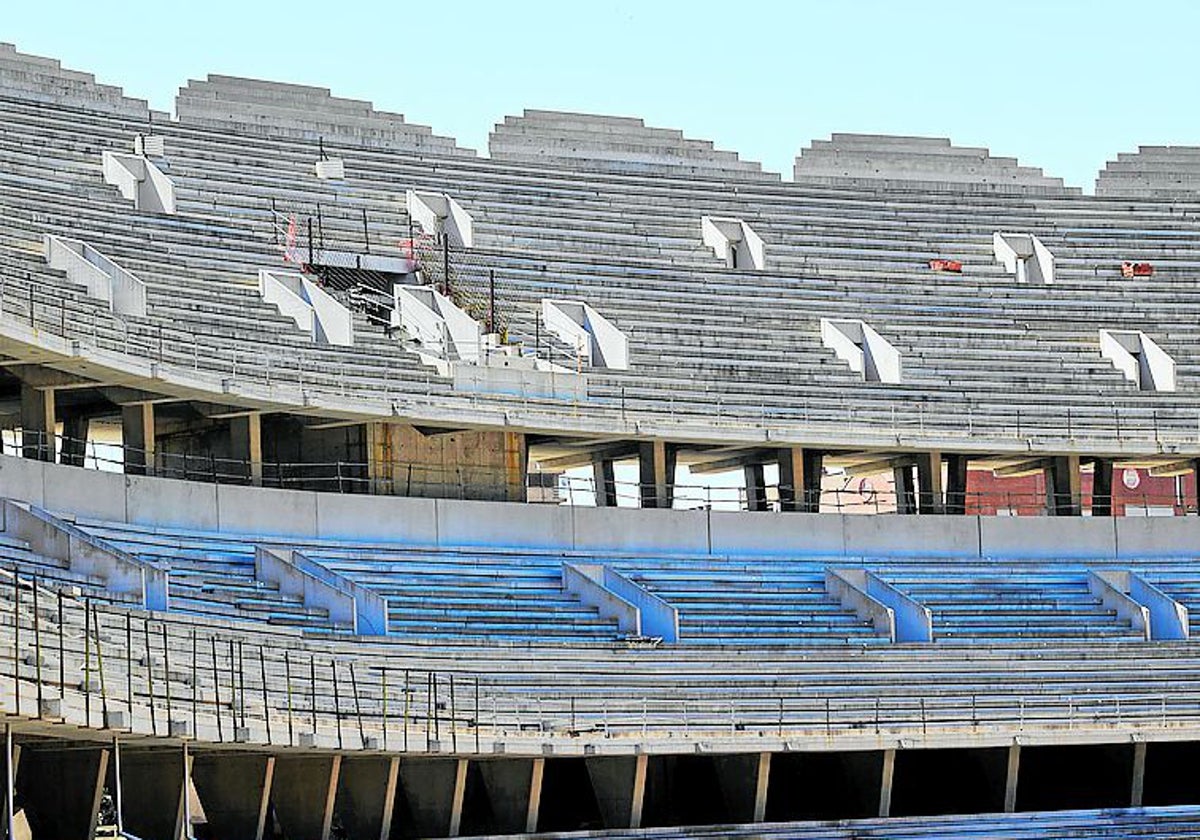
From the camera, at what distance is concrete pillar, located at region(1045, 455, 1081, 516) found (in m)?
40.4

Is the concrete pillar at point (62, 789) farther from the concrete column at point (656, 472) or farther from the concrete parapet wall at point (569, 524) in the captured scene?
the concrete column at point (656, 472)

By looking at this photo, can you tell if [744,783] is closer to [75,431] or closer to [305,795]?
[305,795]

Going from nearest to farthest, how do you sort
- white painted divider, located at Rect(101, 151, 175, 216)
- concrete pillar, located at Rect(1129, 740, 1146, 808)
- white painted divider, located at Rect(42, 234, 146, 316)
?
1. concrete pillar, located at Rect(1129, 740, 1146, 808)
2. white painted divider, located at Rect(42, 234, 146, 316)
3. white painted divider, located at Rect(101, 151, 175, 216)

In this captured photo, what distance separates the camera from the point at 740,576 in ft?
117

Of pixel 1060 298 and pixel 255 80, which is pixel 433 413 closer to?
pixel 255 80

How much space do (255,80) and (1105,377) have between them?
602 inches

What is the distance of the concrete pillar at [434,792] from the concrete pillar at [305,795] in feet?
5.79

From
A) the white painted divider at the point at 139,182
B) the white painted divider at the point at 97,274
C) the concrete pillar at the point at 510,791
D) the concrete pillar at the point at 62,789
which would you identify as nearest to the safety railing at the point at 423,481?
the white painted divider at the point at 97,274

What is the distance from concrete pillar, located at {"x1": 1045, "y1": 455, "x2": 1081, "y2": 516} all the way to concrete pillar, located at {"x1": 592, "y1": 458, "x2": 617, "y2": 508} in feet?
23.9

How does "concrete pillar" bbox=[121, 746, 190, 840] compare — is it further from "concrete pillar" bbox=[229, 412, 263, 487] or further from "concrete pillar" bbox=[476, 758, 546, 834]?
"concrete pillar" bbox=[229, 412, 263, 487]

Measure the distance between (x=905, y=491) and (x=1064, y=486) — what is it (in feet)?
8.92

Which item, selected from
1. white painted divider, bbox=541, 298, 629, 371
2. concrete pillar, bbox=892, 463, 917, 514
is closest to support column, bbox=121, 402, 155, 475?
white painted divider, bbox=541, 298, 629, 371

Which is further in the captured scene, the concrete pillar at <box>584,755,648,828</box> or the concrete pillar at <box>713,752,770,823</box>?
the concrete pillar at <box>713,752,770,823</box>

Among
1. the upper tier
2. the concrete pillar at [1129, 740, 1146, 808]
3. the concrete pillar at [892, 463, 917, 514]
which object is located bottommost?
the concrete pillar at [1129, 740, 1146, 808]
